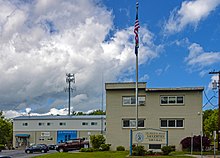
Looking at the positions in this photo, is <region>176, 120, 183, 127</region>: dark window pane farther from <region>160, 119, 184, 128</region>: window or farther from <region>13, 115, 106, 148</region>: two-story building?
<region>13, 115, 106, 148</region>: two-story building

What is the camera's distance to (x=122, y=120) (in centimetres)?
4650

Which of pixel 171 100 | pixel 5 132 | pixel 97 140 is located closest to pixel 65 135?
pixel 5 132

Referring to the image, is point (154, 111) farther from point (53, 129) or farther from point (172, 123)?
point (53, 129)

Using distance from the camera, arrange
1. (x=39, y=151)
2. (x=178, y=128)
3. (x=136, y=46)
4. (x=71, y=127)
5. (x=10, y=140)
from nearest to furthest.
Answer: (x=136, y=46) → (x=178, y=128) → (x=39, y=151) → (x=71, y=127) → (x=10, y=140)

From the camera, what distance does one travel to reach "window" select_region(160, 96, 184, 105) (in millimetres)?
45844

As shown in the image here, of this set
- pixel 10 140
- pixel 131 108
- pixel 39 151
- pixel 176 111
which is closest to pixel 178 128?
pixel 176 111

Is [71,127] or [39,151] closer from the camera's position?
[39,151]

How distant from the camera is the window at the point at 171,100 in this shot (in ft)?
150

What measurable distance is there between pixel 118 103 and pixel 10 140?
61.4 m

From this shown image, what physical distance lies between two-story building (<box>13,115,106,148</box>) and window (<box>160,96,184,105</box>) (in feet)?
132

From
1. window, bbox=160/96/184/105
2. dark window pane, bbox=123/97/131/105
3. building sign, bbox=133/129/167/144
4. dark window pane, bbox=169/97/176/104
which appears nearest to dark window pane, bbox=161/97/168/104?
window, bbox=160/96/184/105

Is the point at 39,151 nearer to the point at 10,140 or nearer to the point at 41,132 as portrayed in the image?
the point at 41,132

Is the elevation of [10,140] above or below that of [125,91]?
below

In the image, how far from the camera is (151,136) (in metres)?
36.2
